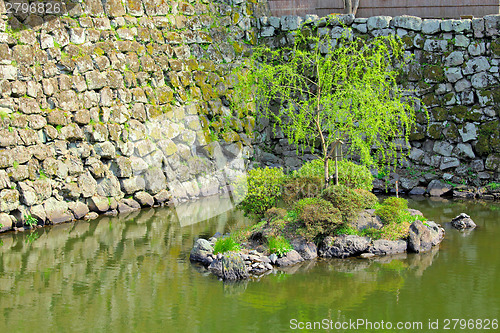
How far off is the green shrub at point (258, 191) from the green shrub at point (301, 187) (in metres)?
0.26

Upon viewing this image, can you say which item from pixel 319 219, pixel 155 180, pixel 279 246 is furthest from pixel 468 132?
pixel 279 246

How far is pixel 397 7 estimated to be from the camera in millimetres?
21500

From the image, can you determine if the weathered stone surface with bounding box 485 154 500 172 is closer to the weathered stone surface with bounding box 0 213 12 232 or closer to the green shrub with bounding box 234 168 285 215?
the green shrub with bounding box 234 168 285 215

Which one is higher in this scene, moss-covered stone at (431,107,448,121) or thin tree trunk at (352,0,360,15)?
thin tree trunk at (352,0,360,15)

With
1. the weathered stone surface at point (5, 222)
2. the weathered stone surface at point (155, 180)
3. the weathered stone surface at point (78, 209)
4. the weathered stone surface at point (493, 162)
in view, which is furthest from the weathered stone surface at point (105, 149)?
the weathered stone surface at point (493, 162)

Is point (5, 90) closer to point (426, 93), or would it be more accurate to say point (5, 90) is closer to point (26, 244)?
point (26, 244)

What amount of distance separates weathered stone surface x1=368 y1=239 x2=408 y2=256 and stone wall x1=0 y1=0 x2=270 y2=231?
26.8 feet

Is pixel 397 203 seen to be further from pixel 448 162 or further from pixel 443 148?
pixel 443 148

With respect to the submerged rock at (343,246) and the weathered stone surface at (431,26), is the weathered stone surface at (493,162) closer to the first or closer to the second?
the weathered stone surface at (431,26)

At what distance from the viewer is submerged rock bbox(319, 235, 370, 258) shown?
1267cm

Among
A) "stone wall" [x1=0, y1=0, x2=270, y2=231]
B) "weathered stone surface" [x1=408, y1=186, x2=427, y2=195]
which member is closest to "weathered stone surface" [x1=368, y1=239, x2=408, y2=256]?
"weathered stone surface" [x1=408, y1=186, x2=427, y2=195]

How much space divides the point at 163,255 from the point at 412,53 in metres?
12.6

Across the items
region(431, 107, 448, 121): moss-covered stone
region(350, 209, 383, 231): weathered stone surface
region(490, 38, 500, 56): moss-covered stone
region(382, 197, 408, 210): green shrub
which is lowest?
region(350, 209, 383, 231): weathered stone surface

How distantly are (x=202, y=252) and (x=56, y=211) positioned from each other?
573 centimetres
